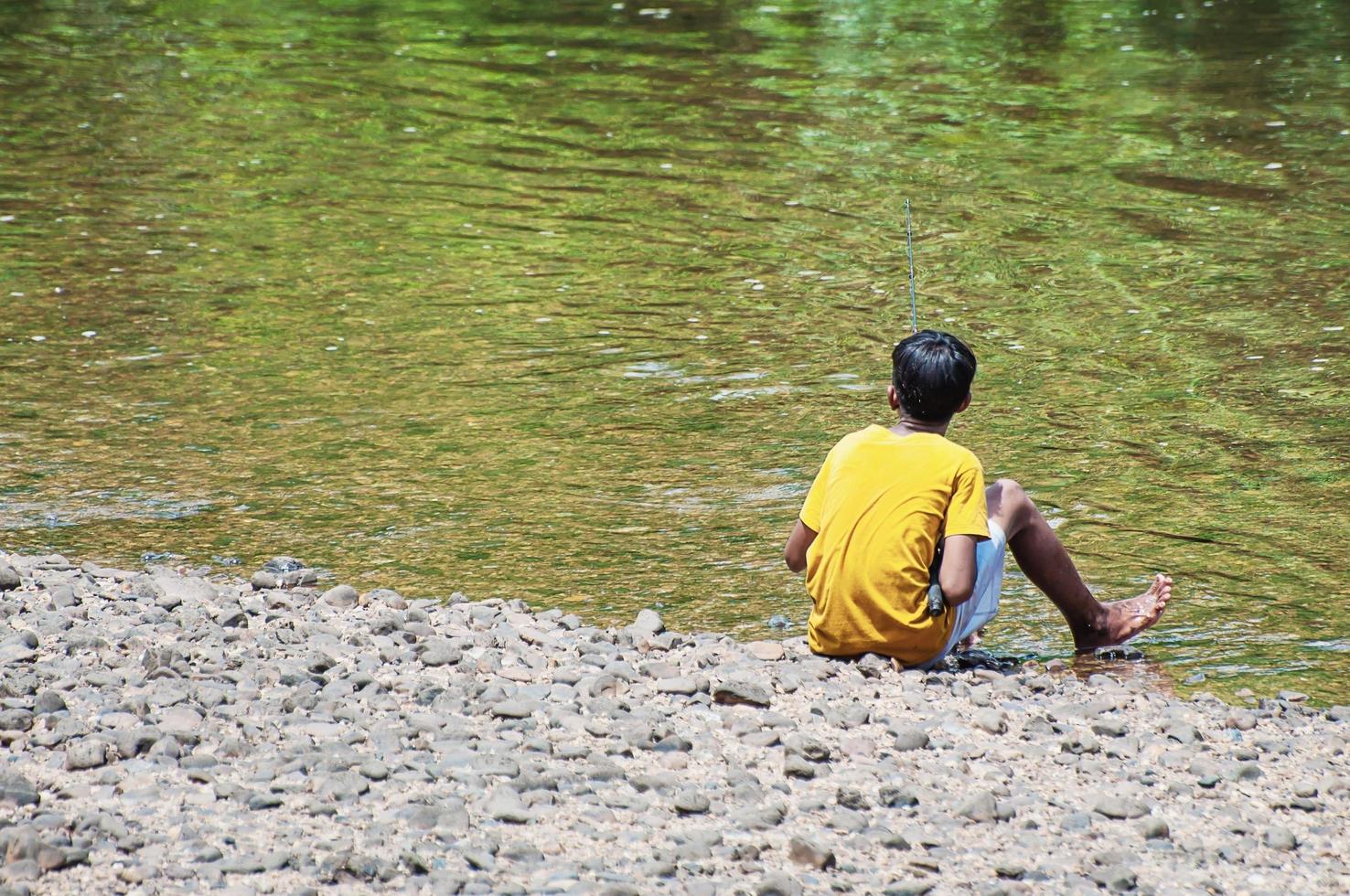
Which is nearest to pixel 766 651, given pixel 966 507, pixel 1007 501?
pixel 966 507

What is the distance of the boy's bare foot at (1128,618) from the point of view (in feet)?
18.7

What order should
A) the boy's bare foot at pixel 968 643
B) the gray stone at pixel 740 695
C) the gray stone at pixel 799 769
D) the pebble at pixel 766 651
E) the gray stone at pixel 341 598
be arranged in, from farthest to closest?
the gray stone at pixel 341 598 < the boy's bare foot at pixel 968 643 < the pebble at pixel 766 651 < the gray stone at pixel 740 695 < the gray stone at pixel 799 769

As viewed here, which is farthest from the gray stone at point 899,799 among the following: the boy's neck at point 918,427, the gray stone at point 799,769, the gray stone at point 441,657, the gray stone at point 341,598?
the gray stone at point 341,598

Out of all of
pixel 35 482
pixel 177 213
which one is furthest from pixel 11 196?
pixel 35 482

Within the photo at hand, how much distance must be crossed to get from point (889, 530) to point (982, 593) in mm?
404

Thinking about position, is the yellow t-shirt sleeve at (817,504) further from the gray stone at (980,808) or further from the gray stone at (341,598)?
the gray stone at (341,598)

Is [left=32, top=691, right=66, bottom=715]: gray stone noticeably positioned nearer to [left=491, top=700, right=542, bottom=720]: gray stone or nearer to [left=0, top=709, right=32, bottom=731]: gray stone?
[left=0, top=709, right=32, bottom=731]: gray stone

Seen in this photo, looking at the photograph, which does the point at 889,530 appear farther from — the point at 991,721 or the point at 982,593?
the point at 991,721

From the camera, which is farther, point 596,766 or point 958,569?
point 958,569

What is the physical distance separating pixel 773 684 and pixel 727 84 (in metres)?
13.2

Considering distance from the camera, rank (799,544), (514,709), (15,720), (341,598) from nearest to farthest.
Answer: (15,720), (514,709), (799,544), (341,598)

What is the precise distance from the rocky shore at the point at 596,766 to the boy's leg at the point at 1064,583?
0.21 metres

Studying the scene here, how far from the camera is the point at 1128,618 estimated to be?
5719mm

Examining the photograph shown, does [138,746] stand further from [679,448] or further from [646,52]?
[646,52]
